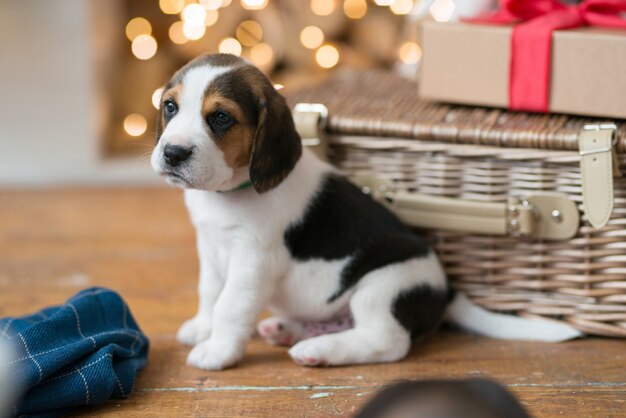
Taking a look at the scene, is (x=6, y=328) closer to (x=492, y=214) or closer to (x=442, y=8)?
(x=492, y=214)

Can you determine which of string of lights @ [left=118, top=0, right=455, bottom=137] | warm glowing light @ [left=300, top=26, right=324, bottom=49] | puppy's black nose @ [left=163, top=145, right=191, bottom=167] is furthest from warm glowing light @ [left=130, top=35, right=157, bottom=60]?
puppy's black nose @ [left=163, top=145, right=191, bottom=167]

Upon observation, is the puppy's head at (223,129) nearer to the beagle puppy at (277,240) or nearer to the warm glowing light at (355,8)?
the beagle puppy at (277,240)

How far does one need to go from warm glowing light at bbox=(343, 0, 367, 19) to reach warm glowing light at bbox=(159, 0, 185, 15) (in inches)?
23.1

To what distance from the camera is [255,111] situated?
161 cm

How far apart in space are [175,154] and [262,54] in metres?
1.82

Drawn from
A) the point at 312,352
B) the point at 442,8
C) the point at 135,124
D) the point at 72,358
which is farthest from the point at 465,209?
the point at 135,124

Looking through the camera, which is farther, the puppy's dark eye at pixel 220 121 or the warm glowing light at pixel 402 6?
the warm glowing light at pixel 402 6

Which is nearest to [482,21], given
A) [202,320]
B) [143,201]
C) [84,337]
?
[202,320]

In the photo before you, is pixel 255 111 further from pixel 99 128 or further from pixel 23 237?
pixel 99 128

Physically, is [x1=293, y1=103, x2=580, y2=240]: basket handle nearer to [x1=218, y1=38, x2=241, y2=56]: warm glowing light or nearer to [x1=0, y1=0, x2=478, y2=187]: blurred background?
[x1=0, y1=0, x2=478, y2=187]: blurred background

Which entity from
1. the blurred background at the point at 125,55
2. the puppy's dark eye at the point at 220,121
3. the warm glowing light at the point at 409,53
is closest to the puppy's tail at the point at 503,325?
the puppy's dark eye at the point at 220,121

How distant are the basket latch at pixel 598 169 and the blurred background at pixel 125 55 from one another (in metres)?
1.30

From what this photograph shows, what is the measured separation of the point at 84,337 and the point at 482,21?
104 cm

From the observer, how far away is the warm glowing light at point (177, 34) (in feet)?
10.8
